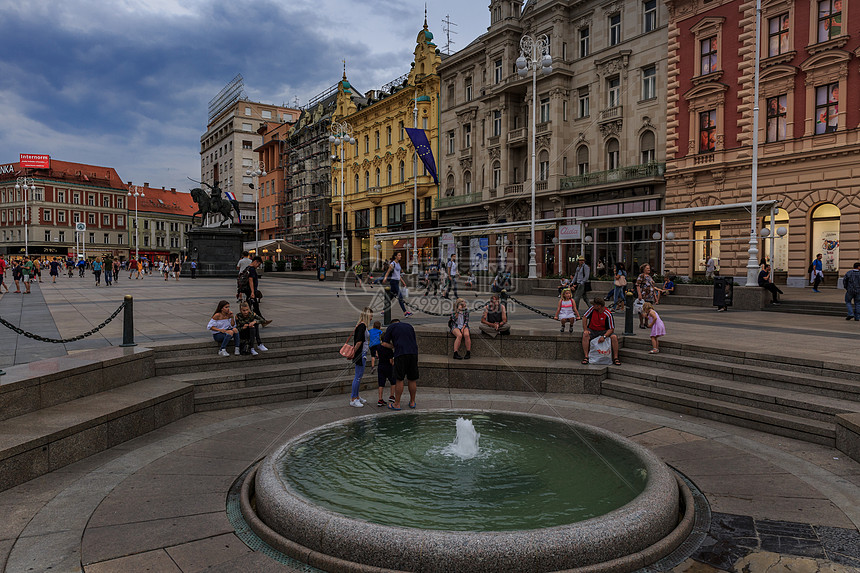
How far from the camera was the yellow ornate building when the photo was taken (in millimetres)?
48844

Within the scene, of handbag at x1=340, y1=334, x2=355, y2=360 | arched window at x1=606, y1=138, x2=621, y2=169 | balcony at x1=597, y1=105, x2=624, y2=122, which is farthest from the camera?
arched window at x1=606, y1=138, x2=621, y2=169

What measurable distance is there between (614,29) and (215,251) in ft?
102

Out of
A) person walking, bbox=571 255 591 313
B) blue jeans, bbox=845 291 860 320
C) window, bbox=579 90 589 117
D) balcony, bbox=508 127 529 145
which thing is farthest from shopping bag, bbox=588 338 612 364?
balcony, bbox=508 127 529 145

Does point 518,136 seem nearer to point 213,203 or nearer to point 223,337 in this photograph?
point 213,203

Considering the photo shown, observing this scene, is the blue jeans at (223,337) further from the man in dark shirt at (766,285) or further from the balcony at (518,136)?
the balcony at (518,136)

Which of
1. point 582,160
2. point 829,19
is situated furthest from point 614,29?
point 829,19

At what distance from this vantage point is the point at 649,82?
32.5 meters

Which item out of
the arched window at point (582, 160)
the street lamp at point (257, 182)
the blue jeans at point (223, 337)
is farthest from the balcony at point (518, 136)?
the blue jeans at point (223, 337)

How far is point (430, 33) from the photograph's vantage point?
1973 inches

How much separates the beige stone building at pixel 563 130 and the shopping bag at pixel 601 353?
55.3 ft

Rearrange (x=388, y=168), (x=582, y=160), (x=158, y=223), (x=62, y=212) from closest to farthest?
(x=582, y=160)
(x=388, y=168)
(x=62, y=212)
(x=158, y=223)

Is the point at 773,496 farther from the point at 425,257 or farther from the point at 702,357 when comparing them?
the point at 425,257

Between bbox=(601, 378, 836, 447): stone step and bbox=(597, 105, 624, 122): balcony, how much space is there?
28.2 meters

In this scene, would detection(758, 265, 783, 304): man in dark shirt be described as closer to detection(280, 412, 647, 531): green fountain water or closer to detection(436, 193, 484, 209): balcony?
detection(280, 412, 647, 531): green fountain water
